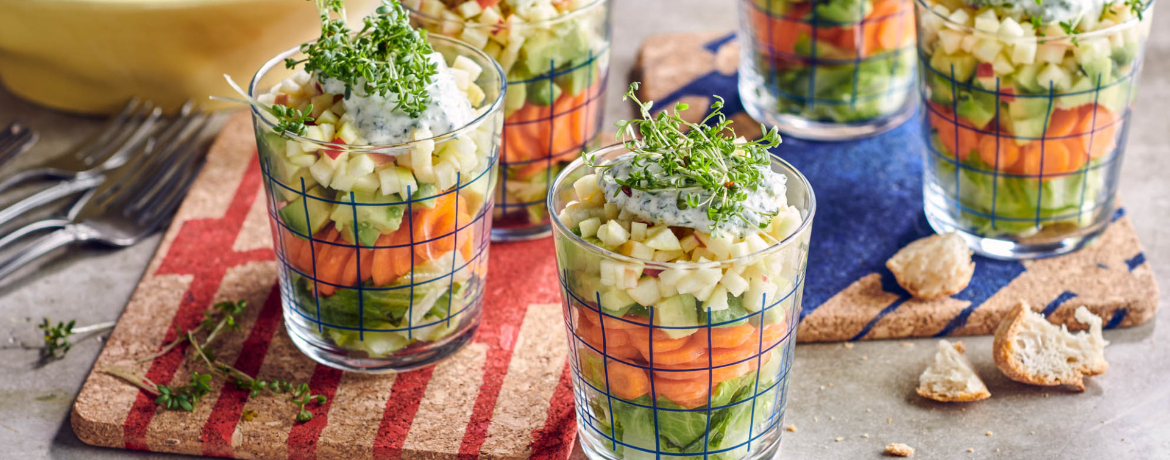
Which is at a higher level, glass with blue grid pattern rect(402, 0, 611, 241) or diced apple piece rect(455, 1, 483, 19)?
diced apple piece rect(455, 1, 483, 19)

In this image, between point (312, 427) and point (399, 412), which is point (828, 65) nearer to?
point (399, 412)

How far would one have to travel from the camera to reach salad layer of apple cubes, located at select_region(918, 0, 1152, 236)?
5.71ft

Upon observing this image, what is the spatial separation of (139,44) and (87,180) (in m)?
0.32

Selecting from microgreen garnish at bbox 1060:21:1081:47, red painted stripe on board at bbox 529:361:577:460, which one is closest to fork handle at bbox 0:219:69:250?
red painted stripe on board at bbox 529:361:577:460

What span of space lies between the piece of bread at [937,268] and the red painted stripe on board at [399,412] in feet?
2.71

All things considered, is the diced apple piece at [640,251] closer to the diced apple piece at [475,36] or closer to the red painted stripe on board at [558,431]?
the red painted stripe on board at [558,431]

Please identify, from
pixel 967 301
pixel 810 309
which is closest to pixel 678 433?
pixel 810 309

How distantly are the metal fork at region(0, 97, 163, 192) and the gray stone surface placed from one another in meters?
0.22

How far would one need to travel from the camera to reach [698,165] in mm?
1299

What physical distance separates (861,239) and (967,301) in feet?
0.84

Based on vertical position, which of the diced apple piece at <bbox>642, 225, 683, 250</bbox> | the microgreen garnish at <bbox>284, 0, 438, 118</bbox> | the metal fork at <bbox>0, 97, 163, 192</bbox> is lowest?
the metal fork at <bbox>0, 97, 163, 192</bbox>

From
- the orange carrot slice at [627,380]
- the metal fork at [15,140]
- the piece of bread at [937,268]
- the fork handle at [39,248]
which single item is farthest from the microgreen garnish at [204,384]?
the piece of bread at [937,268]

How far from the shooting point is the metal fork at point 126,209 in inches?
79.1

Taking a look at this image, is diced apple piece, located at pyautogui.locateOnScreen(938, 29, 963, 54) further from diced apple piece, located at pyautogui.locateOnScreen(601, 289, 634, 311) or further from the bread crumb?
diced apple piece, located at pyautogui.locateOnScreen(601, 289, 634, 311)
